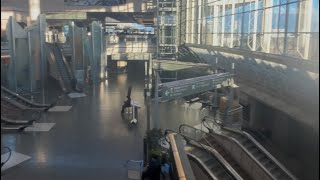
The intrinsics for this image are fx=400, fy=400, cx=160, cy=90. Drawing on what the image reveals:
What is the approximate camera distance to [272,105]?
12.1m

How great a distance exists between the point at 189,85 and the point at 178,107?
19.6ft

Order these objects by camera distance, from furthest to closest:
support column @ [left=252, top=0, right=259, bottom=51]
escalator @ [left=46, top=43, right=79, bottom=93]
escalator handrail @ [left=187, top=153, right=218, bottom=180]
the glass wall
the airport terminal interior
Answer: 1. escalator @ [left=46, top=43, right=79, bottom=93]
2. support column @ [left=252, top=0, right=259, bottom=51]
3. the glass wall
4. escalator handrail @ [left=187, top=153, right=218, bottom=180]
5. the airport terminal interior

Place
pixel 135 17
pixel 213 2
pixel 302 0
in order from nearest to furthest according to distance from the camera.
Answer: pixel 302 0
pixel 213 2
pixel 135 17

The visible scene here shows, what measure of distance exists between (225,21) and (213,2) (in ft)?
9.19

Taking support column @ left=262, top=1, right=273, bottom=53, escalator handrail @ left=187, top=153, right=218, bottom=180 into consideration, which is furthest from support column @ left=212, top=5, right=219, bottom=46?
escalator handrail @ left=187, top=153, right=218, bottom=180

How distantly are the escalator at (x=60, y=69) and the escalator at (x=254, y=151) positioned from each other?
30.0 feet

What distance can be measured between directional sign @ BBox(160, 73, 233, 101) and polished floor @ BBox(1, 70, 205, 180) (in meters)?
1.59

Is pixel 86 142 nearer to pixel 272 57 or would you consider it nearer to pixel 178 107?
pixel 178 107

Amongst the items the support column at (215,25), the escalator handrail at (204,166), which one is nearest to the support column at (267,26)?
the escalator handrail at (204,166)

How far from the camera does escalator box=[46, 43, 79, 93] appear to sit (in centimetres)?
2053

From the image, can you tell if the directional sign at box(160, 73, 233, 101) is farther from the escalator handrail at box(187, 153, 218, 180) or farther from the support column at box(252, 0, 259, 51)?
the support column at box(252, 0, 259, 51)

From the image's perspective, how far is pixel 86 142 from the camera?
1089 cm

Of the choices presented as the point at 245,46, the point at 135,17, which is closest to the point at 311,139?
the point at 245,46

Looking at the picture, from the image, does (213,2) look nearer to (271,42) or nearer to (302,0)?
(271,42)
